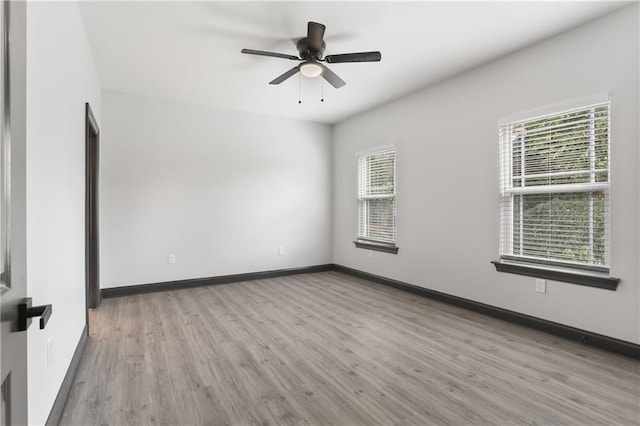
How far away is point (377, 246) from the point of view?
502 centimetres

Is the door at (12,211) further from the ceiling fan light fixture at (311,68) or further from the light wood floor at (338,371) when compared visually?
the ceiling fan light fixture at (311,68)

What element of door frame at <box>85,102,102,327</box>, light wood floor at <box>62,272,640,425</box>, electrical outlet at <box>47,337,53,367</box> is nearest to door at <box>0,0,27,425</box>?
electrical outlet at <box>47,337,53,367</box>

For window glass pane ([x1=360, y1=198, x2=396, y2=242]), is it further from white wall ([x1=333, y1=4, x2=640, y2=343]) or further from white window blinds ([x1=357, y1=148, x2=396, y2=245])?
white wall ([x1=333, y1=4, x2=640, y2=343])

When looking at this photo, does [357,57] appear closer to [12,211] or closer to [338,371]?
[338,371]

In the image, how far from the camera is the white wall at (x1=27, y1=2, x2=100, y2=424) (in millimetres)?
1498

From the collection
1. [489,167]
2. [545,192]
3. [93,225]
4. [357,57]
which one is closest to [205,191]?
[93,225]

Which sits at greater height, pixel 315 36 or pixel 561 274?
pixel 315 36

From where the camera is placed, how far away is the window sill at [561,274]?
8.58ft

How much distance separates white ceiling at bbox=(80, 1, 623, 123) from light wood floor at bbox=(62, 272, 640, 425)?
8.83ft

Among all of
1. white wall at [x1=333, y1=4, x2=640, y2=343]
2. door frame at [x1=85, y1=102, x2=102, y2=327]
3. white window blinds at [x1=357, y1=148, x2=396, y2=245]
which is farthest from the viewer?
white window blinds at [x1=357, y1=148, x2=396, y2=245]

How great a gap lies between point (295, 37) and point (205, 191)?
2.73 meters

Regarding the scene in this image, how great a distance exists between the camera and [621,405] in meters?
1.92

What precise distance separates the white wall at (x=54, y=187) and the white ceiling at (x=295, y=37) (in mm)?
535

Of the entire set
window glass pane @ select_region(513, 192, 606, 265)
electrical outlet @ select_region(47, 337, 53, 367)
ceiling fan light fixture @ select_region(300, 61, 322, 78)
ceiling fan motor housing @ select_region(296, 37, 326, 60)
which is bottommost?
electrical outlet @ select_region(47, 337, 53, 367)
